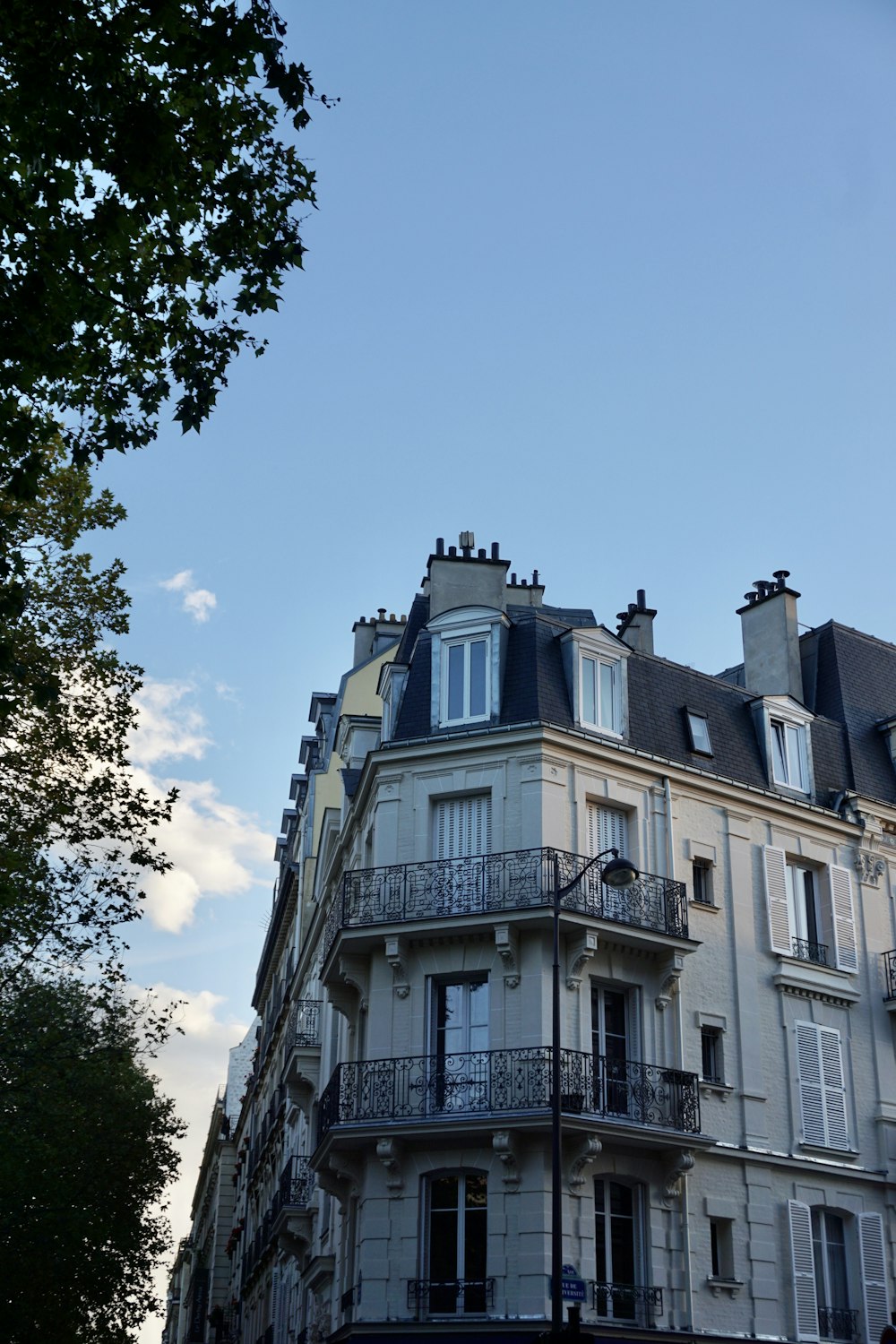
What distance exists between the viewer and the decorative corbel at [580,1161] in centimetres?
2162

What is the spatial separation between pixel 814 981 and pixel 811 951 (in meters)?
0.74

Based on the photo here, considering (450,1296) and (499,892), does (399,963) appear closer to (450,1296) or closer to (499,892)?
(499,892)

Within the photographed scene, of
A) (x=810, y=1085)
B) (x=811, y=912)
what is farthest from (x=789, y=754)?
(x=810, y=1085)

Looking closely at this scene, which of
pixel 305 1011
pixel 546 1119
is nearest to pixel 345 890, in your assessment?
pixel 546 1119

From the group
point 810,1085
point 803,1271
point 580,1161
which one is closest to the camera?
point 580,1161

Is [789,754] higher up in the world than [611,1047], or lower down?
higher up

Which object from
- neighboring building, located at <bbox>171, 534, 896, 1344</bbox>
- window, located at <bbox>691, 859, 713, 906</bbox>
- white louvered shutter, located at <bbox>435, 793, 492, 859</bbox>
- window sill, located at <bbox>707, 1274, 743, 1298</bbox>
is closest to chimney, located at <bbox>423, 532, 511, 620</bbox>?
neighboring building, located at <bbox>171, 534, 896, 1344</bbox>

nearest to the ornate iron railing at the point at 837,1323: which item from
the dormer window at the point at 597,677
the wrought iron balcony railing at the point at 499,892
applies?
the wrought iron balcony railing at the point at 499,892

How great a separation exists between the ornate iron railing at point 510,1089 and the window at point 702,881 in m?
3.46

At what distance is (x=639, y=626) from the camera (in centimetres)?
2875

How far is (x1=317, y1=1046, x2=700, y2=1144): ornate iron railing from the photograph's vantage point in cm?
2189

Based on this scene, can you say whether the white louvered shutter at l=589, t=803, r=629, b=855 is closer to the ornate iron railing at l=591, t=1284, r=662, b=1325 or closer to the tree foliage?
Answer: the ornate iron railing at l=591, t=1284, r=662, b=1325

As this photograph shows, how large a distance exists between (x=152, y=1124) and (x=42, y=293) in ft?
89.7

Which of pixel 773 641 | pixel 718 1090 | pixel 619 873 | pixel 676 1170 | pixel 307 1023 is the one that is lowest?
pixel 676 1170
